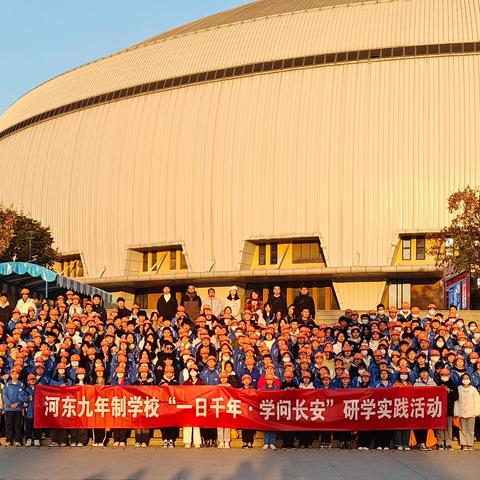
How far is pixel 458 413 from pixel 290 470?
4.28m

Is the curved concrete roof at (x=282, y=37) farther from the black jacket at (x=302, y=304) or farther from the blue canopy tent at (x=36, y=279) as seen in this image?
the black jacket at (x=302, y=304)

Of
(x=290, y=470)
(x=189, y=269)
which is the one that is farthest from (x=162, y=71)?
(x=290, y=470)

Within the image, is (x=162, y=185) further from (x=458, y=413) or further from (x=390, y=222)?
(x=458, y=413)

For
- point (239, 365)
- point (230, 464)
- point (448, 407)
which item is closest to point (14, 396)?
point (239, 365)

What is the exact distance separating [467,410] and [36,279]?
54.4 ft

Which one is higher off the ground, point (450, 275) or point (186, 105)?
point (186, 105)

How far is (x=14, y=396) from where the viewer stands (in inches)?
760

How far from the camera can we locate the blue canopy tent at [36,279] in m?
29.1

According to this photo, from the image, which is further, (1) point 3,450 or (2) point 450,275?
(2) point 450,275

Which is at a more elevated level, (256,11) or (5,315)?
(256,11)

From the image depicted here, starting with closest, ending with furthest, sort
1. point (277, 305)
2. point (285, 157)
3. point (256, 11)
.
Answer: point (277, 305) < point (285, 157) < point (256, 11)

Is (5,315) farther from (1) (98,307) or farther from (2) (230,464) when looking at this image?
(2) (230,464)

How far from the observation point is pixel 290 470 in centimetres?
1603

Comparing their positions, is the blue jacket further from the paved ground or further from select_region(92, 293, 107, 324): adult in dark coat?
select_region(92, 293, 107, 324): adult in dark coat
